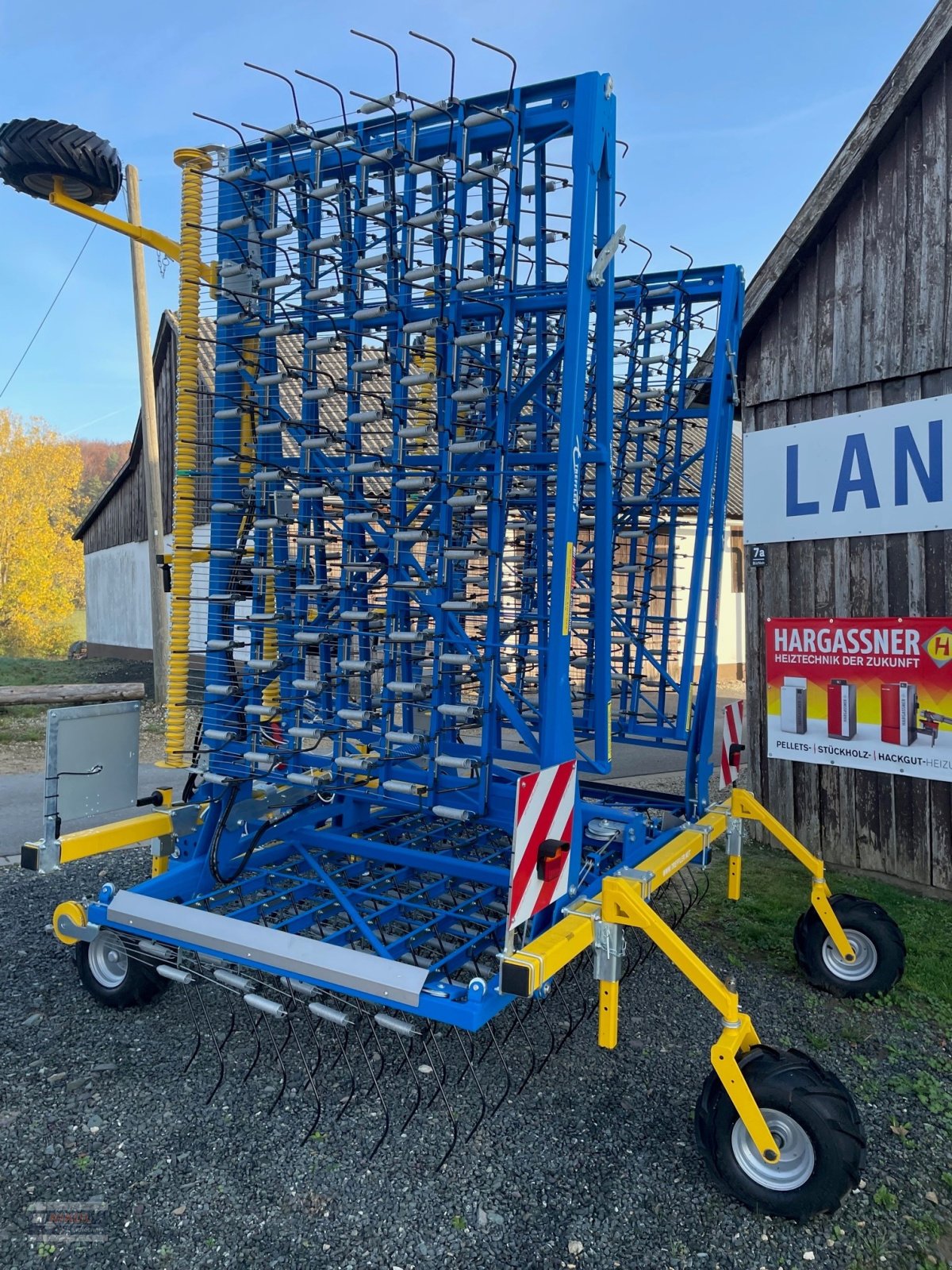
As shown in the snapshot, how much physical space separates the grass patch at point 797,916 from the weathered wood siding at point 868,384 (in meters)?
0.28

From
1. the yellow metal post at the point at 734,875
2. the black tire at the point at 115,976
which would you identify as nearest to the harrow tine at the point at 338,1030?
the black tire at the point at 115,976

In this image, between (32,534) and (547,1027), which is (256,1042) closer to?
(547,1027)

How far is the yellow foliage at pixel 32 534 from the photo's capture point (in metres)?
25.0

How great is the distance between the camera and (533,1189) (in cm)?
275

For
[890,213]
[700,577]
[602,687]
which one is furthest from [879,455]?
[602,687]

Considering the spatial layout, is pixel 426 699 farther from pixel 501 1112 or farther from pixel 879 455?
pixel 879 455

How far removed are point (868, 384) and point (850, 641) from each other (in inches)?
67.4

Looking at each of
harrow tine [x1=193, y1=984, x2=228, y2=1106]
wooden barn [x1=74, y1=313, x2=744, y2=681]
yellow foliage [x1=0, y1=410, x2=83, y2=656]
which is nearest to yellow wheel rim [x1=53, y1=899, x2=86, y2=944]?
harrow tine [x1=193, y1=984, x2=228, y2=1106]

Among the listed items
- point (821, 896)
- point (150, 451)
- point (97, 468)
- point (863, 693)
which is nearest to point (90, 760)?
point (821, 896)

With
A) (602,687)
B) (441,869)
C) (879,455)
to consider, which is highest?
(879,455)

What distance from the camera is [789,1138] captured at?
8.86 feet

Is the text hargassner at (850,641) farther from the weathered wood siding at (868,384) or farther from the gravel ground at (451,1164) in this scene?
the gravel ground at (451,1164)

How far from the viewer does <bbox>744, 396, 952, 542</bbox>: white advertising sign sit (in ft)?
17.6

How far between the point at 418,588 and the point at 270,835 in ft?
5.40
